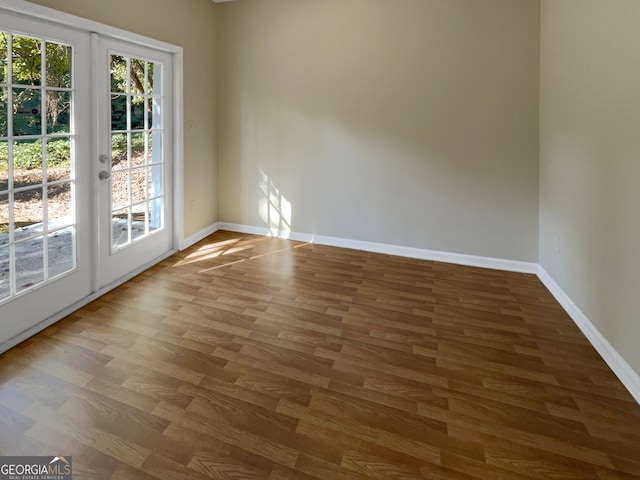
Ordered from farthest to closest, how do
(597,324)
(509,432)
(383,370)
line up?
1. (597,324)
2. (383,370)
3. (509,432)

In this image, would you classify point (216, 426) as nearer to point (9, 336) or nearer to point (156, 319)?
point (156, 319)

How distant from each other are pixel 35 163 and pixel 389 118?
3.06 m

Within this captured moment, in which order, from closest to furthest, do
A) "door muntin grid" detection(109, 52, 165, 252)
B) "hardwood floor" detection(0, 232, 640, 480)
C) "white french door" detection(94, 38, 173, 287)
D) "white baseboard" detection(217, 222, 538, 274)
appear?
"hardwood floor" detection(0, 232, 640, 480) → "white french door" detection(94, 38, 173, 287) → "door muntin grid" detection(109, 52, 165, 252) → "white baseboard" detection(217, 222, 538, 274)

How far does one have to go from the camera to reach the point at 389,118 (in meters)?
4.07

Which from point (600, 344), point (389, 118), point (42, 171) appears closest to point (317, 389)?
point (600, 344)

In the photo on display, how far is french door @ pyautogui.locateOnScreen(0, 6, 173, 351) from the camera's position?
2.37m

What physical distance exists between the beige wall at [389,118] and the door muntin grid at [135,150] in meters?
1.15

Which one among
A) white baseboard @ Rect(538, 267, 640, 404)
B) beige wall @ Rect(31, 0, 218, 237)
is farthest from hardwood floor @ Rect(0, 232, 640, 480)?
beige wall @ Rect(31, 0, 218, 237)

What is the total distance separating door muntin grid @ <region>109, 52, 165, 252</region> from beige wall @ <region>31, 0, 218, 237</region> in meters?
0.34

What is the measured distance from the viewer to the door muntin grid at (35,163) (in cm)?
233

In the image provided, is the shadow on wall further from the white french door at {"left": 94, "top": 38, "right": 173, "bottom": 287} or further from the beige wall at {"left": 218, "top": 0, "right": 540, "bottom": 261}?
the white french door at {"left": 94, "top": 38, "right": 173, "bottom": 287}

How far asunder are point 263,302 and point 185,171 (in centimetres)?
196

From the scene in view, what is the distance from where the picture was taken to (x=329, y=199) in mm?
4473

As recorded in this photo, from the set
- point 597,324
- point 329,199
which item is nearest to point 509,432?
point 597,324
